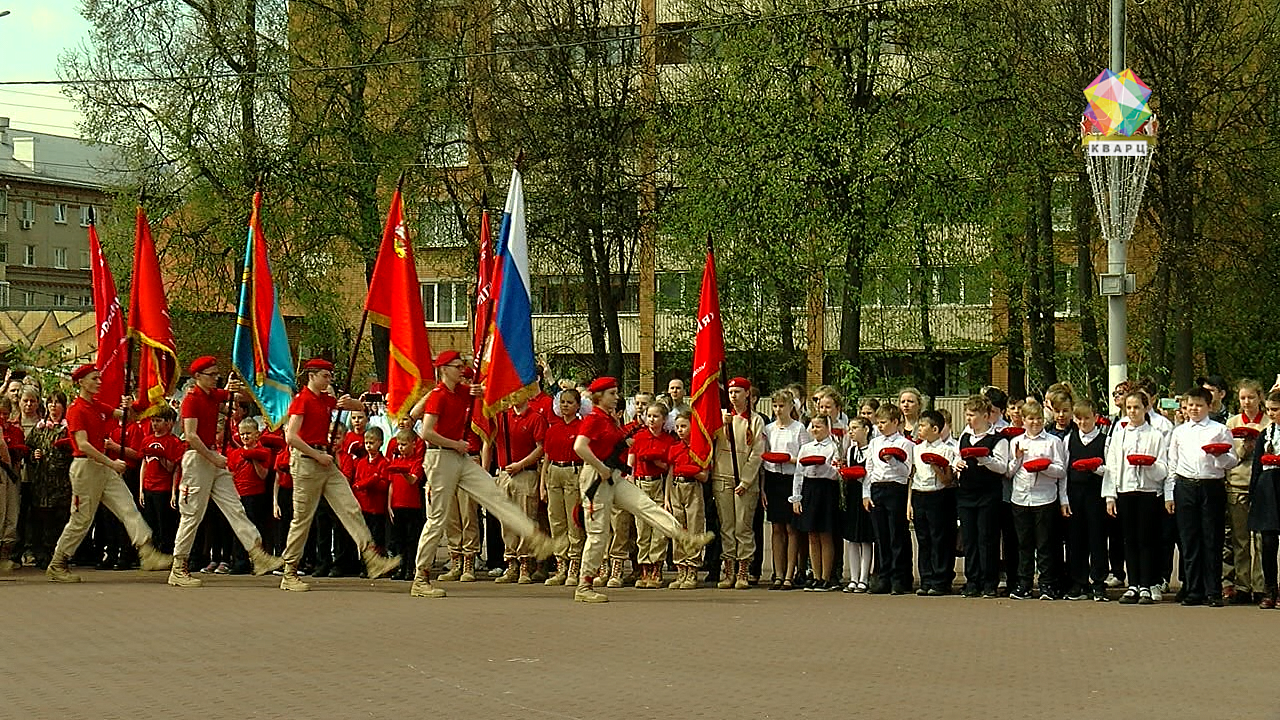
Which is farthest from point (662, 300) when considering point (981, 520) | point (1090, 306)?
point (981, 520)

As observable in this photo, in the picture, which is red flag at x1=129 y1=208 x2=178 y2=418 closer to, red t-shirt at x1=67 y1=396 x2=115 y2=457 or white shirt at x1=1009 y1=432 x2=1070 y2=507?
red t-shirt at x1=67 y1=396 x2=115 y2=457

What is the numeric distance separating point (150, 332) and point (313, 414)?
3507mm

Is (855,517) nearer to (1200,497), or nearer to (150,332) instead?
(1200,497)

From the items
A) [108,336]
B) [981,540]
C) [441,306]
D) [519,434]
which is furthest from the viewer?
[441,306]

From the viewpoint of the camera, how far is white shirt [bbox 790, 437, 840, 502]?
16.1 meters

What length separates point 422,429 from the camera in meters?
15.1

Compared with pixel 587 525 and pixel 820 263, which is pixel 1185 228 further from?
pixel 587 525

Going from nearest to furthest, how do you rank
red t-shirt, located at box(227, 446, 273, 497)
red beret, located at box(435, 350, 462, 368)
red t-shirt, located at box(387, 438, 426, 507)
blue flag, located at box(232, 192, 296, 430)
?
red beret, located at box(435, 350, 462, 368) → blue flag, located at box(232, 192, 296, 430) → red t-shirt, located at box(387, 438, 426, 507) → red t-shirt, located at box(227, 446, 273, 497)

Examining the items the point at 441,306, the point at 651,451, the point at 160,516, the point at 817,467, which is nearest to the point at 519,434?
the point at 651,451

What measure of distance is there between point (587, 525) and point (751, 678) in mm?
4637

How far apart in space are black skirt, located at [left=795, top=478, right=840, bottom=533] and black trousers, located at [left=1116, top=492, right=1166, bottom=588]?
2.49 metres

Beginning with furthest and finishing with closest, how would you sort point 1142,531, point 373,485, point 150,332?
point 150,332 → point 373,485 → point 1142,531

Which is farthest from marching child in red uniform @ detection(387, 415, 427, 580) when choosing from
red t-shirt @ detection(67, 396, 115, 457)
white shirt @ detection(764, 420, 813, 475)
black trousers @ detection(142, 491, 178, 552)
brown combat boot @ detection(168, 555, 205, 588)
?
white shirt @ detection(764, 420, 813, 475)

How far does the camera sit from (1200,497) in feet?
48.4
